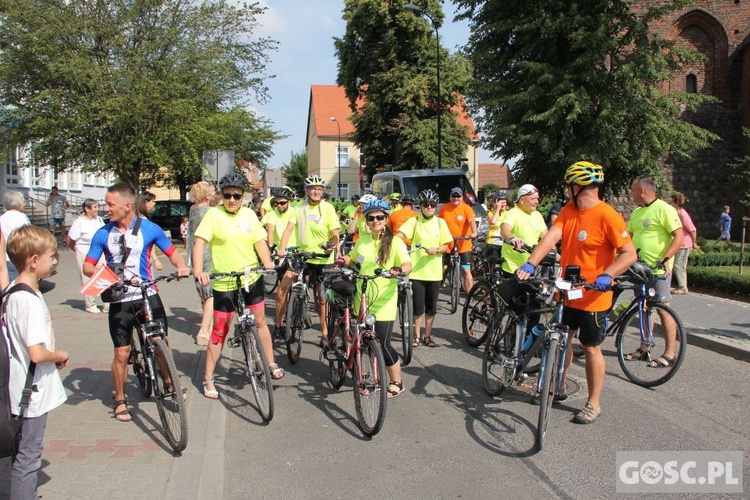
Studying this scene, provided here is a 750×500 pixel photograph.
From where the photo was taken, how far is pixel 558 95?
53.6 ft

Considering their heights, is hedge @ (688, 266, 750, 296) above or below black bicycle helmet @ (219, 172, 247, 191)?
below

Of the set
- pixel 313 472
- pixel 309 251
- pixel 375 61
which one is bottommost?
pixel 313 472

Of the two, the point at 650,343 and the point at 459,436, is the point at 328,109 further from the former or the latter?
the point at 459,436

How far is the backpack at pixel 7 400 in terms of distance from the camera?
123 inches

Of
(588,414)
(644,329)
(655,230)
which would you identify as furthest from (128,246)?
(655,230)

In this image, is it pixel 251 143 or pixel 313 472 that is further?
pixel 251 143

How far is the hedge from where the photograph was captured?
11.6 meters

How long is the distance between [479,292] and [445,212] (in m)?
2.74

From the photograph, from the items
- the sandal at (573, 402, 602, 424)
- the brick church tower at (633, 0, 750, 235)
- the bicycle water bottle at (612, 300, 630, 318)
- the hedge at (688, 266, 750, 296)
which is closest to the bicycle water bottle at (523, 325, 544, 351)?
the sandal at (573, 402, 602, 424)

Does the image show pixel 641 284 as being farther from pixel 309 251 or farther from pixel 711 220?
pixel 711 220

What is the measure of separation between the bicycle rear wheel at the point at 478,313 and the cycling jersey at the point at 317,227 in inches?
71.0

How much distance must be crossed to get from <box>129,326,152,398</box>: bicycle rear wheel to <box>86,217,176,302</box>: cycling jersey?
13.2 inches

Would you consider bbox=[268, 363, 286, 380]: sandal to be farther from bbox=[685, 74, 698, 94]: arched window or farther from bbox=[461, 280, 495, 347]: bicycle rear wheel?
bbox=[685, 74, 698, 94]: arched window

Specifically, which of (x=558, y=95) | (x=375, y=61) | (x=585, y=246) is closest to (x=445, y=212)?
(x=585, y=246)
